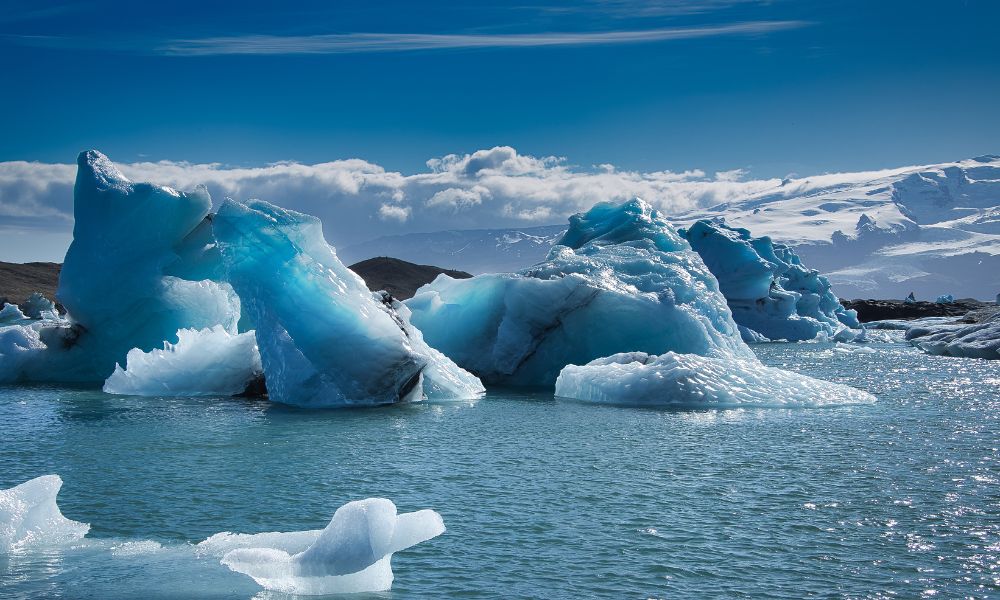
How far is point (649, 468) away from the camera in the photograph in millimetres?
8867

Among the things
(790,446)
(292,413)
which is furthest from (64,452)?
(790,446)

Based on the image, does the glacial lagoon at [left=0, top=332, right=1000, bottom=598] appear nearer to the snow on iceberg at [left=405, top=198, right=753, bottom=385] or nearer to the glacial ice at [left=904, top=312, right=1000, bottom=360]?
the snow on iceberg at [left=405, top=198, right=753, bottom=385]

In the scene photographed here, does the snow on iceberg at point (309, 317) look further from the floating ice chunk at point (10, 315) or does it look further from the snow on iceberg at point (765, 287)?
the snow on iceberg at point (765, 287)

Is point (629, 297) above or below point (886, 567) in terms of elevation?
above

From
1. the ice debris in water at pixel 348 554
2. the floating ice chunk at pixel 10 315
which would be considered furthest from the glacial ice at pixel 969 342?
the floating ice chunk at pixel 10 315

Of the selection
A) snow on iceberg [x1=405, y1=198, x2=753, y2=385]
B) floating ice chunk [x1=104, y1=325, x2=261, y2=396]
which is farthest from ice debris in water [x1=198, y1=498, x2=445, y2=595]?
snow on iceberg [x1=405, y1=198, x2=753, y2=385]

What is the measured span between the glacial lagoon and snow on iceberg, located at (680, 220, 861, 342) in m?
20.6

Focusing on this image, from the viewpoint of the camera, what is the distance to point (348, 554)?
4.98 metres

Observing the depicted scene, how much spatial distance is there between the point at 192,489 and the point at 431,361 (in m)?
7.79

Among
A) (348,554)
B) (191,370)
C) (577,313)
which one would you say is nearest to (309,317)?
(191,370)

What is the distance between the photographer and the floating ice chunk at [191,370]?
639 inches

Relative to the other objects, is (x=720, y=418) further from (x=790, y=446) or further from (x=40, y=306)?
(x=40, y=306)

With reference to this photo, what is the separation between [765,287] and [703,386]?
22.0m

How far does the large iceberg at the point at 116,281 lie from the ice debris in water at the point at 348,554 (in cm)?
1422
